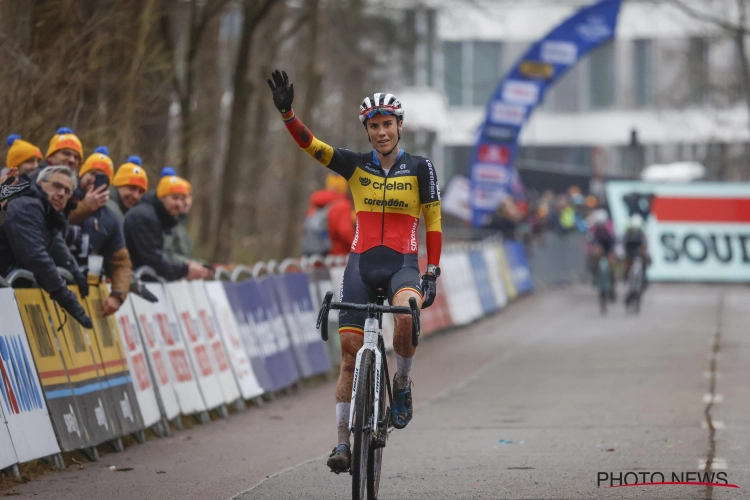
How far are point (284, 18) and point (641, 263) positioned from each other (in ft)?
34.4

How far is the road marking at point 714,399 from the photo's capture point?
13398 mm

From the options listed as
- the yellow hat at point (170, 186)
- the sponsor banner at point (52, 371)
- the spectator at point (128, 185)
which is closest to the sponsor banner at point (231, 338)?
the yellow hat at point (170, 186)

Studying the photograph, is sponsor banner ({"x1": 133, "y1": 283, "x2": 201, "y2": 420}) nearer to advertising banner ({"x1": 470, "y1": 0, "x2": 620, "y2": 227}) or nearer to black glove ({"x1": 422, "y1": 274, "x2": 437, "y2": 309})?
black glove ({"x1": 422, "y1": 274, "x2": 437, "y2": 309})

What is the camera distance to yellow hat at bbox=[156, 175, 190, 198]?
12.7 m

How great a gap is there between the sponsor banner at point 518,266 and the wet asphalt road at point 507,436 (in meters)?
11.5

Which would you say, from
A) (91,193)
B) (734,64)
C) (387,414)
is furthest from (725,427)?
(734,64)

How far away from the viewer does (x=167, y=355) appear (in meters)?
12.0

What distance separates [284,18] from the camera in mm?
32969

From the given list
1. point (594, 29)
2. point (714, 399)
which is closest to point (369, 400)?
point (714, 399)

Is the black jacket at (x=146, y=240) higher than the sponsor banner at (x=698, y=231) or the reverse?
higher

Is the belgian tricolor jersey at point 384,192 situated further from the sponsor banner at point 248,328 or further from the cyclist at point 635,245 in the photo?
the cyclist at point 635,245

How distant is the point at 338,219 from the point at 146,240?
259 inches

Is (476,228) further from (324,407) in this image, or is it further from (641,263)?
(324,407)

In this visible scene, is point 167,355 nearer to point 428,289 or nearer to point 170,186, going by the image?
point 170,186
